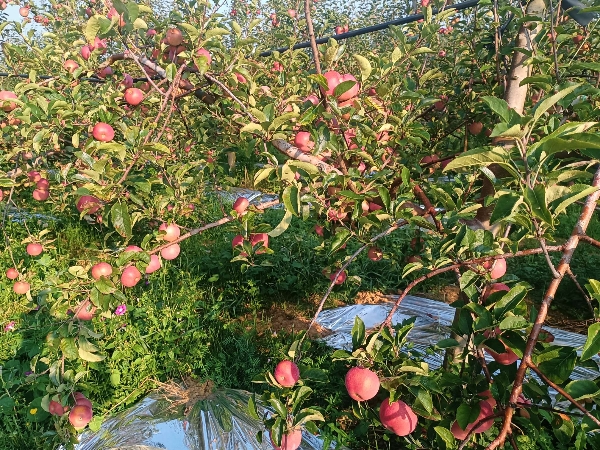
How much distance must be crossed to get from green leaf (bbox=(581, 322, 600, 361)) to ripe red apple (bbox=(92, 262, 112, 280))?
3.59ft

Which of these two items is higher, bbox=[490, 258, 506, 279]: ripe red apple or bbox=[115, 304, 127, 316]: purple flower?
bbox=[490, 258, 506, 279]: ripe red apple

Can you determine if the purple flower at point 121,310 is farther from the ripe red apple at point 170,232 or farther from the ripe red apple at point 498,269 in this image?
the ripe red apple at point 498,269

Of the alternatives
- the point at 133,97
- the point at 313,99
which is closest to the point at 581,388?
the point at 313,99

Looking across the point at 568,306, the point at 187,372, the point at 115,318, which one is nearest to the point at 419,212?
the point at 187,372

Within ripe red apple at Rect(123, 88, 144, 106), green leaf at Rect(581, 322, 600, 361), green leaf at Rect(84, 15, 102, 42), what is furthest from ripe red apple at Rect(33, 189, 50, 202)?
green leaf at Rect(581, 322, 600, 361)

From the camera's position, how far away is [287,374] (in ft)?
3.26

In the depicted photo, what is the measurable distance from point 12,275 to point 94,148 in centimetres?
188

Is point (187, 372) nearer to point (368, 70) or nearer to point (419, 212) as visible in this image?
point (419, 212)

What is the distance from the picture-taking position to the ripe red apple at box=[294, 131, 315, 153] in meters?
1.36

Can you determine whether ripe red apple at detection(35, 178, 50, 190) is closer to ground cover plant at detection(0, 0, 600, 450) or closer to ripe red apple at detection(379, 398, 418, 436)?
ground cover plant at detection(0, 0, 600, 450)

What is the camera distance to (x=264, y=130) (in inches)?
48.1

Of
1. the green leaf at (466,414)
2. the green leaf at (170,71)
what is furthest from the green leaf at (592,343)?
the green leaf at (170,71)

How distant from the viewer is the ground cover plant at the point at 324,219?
95 cm

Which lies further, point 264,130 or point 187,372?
point 187,372
